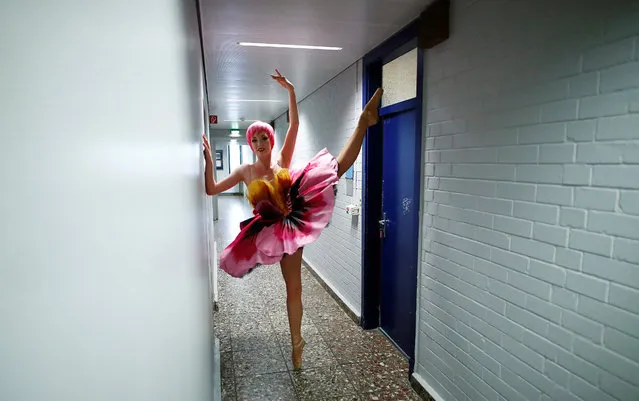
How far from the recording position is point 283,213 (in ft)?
9.02

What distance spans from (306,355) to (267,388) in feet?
1.86

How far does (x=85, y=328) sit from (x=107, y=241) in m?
0.07

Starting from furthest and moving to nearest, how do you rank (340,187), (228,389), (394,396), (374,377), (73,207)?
1. (340,187)
2. (374,377)
3. (228,389)
4. (394,396)
5. (73,207)

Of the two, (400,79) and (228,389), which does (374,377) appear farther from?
(400,79)

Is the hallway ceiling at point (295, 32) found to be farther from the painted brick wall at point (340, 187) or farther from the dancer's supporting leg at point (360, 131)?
the dancer's supporting leg at point (360, 131)

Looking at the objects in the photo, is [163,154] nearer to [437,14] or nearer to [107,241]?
[107,241]

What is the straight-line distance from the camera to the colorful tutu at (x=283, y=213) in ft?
8.70

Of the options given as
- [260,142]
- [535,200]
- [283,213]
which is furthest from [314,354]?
[535,200]

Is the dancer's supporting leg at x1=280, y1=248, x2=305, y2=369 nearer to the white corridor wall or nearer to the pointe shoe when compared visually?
the pointe shoe

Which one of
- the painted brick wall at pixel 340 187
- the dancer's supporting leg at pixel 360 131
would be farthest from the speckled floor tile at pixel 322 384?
the dancer's supporting leg at pixel 360 131

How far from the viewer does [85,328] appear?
8.7 inches

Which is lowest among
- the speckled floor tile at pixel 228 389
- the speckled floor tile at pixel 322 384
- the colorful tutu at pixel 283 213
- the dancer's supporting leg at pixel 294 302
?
the speckled floor tile at pixel 322 384

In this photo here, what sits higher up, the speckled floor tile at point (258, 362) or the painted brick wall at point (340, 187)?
the painted brick wall at point (340, 187)

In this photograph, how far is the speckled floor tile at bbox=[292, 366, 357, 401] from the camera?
2.89 meters
